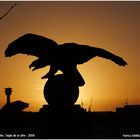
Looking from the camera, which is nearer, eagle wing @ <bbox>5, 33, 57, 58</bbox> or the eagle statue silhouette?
the eagle statue silhouette

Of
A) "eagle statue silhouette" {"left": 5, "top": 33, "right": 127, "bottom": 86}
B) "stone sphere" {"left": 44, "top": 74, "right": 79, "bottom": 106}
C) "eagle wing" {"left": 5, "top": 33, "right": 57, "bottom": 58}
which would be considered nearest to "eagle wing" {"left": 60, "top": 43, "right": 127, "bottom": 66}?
"eagle statue silhouette" {"left": 5, "top": 33, "right": 127, "bottom": 86}

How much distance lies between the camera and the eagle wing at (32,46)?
985 inches

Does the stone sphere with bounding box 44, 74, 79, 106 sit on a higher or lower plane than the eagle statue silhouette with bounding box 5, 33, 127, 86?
lower

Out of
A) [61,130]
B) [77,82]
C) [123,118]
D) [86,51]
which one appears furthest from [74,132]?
[123,118]

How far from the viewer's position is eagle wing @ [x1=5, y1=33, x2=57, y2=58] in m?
25.0

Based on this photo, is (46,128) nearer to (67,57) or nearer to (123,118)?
(67,57)

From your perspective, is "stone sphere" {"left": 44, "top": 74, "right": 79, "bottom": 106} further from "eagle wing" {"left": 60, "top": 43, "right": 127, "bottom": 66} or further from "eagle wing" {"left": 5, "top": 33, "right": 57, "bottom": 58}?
"eagle wing" {"left": 5, "top": 33, "right": 57, "bottom": 58}

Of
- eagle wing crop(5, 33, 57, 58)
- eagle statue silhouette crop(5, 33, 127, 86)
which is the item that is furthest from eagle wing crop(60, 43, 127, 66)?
eagle wing crop(5, 33, 57, 58)

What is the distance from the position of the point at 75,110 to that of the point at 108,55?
3231mm

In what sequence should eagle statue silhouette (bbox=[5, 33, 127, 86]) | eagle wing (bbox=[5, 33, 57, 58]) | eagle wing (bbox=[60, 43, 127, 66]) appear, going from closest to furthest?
1. eagle statue silhouette (bbox=[5, 33, 127, 86])
2. eagle wing (bbox=[60, 43, 127, 66])
3. eagle wing (bbox=[5, 33, 57, 58])

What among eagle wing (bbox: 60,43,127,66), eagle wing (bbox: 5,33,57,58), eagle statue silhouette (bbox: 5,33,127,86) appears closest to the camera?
eagle statue silhouette (bbox: 5,33,127,86)

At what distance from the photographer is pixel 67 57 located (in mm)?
24781

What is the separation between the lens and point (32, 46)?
25.5 metres

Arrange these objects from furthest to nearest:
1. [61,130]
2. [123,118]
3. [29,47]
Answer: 1. [123,118]
2. [29,47]
3. [61,130]
